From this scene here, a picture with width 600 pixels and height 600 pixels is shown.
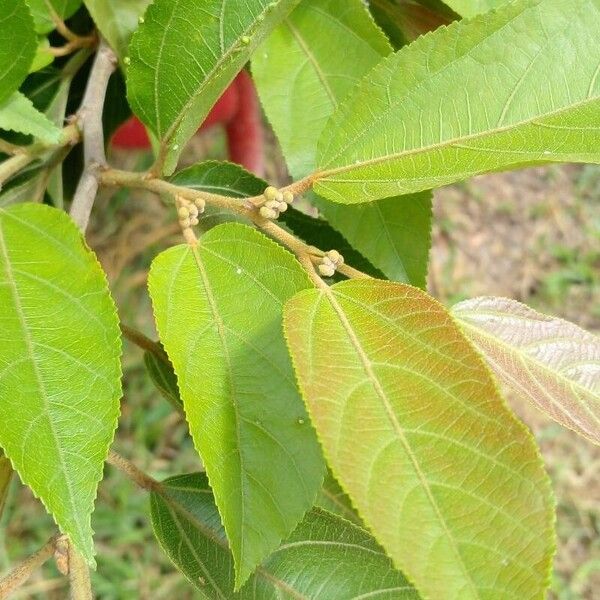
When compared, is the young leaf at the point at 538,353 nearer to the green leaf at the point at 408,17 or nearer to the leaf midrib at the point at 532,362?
the leaf midrib at the point at 532,362

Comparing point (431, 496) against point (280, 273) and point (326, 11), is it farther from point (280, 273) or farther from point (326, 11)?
point (326, 11)

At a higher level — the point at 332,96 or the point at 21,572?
the point at 332,96

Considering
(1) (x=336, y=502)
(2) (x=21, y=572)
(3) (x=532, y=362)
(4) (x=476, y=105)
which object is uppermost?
(4) (x=476, y=105)

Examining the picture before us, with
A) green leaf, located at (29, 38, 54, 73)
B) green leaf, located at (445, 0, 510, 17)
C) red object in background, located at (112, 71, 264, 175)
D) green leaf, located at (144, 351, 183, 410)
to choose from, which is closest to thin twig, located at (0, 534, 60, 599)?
green leaf, located at (144, 351, 183, 410)

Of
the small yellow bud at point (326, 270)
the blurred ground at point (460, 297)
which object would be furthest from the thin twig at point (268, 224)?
the blurred ground at point (460, 297)

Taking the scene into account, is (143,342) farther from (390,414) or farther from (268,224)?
(390,414)

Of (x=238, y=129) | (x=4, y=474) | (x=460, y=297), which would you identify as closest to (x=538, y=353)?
(x=4, y=474)
